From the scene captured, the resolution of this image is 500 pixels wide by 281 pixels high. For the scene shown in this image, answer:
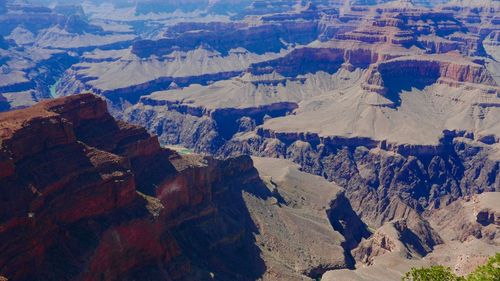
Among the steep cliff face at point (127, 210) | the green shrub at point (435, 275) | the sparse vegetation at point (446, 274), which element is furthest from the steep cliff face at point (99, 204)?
the sparse vegetation at point (446, 274)

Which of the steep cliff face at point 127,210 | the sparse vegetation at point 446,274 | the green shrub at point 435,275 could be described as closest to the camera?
the sparse vegetation at point 446,274

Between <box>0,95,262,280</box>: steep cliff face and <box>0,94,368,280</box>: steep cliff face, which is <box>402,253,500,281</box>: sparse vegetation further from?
<box>0,95,262,280</box>: steep cliff face

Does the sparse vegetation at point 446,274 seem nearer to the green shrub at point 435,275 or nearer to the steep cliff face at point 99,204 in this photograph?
the green shrub at point 435,275

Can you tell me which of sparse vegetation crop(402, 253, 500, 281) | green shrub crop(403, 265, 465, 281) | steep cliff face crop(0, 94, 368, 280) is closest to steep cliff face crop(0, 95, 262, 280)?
steep cliff face crop(0, 94, 368, 280)

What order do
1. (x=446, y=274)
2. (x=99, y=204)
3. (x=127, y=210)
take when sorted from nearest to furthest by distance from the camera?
(x=446, y=274)
(x=99, y=204)
(x=127, y=210)

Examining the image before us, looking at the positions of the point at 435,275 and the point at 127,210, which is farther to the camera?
the point at 127,210

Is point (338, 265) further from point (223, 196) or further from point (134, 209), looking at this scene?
point (134, 209)

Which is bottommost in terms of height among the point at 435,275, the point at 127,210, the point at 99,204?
the point at 127,210

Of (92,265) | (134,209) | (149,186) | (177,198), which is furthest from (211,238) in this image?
(92,265)

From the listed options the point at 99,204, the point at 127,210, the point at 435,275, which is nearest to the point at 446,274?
the point at 435,275

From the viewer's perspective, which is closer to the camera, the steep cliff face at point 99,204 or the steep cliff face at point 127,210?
the steep cliff face at point 99,204

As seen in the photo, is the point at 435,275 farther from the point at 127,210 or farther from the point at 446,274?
the point at 127,210
